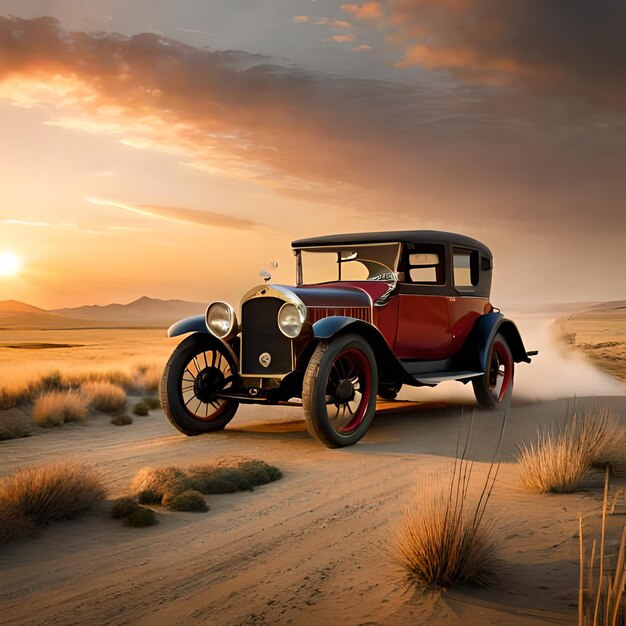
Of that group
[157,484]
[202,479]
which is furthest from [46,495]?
[202,479]

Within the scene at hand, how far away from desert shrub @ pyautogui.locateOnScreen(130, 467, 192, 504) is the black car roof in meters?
4.96

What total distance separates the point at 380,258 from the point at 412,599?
7.00 metres

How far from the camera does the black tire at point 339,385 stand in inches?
336

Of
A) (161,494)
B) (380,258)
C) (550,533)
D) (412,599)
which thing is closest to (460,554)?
(412,599)

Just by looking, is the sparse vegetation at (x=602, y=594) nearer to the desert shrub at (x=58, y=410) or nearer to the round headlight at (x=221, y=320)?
the round headlight at (x=221, y=320)

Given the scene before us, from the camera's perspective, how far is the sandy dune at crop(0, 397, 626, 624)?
411cm

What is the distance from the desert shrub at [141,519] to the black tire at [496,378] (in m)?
7.32

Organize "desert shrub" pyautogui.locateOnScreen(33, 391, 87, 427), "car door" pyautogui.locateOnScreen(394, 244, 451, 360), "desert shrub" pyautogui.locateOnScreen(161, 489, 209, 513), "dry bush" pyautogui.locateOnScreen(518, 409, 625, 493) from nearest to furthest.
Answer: "desert shrub" pyautogui.locateOnScreen(161, 489, 209, 513)
"dry bush" pyautogui.locateOnScreen(518, 409, 625, 493)
"car door" pyautogui.locateOnScreen(394, 244, 451, 360)
"desert shrub" pyautogui.locateOnScreen(33, 391, 87, 427)

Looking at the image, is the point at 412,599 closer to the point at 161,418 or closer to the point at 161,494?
the point at 161,494

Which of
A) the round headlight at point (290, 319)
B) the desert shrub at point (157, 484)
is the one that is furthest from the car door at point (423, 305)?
the desert shrub at point (157, 484)

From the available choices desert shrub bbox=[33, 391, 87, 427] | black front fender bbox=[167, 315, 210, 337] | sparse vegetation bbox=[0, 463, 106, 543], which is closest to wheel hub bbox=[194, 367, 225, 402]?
black front fender bbox=[167, 315, 210, 337]

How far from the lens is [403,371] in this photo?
10.0 m

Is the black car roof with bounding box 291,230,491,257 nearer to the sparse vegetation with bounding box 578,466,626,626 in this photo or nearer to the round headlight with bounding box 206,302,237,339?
the round headlight with bounding box 206,302,237,339

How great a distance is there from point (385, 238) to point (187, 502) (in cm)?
552
